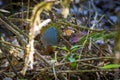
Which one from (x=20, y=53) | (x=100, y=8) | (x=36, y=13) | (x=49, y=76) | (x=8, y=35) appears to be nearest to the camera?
(x=36, y=13)

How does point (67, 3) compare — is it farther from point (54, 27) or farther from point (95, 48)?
point (95, 48)

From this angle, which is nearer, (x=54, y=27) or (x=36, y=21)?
(x=36, y=21)

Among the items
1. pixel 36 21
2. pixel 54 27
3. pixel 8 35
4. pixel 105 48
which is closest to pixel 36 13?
pixel 36 21

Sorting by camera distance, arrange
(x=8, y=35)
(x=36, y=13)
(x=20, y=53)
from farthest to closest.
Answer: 1. (x=8, y=35)
2. (x=20, y=53)
3. (x=36, y=13)

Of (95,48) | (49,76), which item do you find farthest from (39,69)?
(95,48)

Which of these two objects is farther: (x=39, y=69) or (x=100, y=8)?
(x=100, y=8)

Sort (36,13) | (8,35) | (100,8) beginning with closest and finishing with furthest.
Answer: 1. (36,13)
2. (8,35)
3. (100,8)

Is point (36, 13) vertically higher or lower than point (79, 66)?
higher

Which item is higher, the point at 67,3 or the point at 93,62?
the point at 67,3

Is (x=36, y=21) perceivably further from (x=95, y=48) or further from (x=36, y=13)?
(x=95, y=48)
